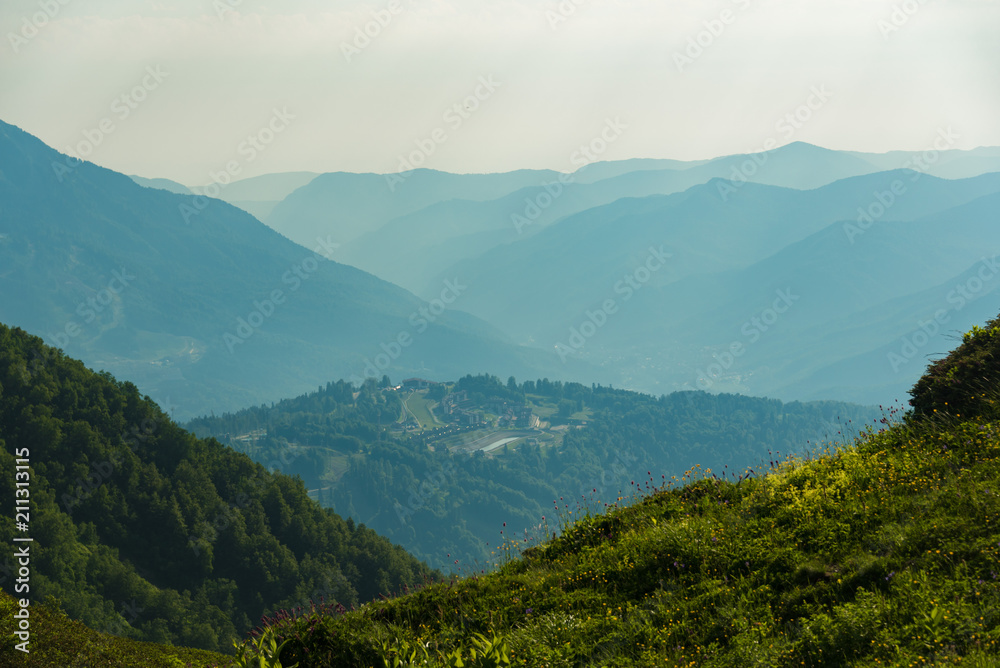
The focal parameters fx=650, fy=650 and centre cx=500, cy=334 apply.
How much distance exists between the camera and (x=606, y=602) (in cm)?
862

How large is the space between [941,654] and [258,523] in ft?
309

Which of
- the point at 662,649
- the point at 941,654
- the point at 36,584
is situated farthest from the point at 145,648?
the point at 36,584

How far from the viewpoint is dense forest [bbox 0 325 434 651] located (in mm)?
67812

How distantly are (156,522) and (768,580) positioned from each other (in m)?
92.0

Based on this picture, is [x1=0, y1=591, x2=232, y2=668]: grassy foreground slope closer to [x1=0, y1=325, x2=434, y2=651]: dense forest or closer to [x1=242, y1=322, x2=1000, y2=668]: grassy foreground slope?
[x1=242, y1=322, x2=1000, y2=668]: grassy foreground slope

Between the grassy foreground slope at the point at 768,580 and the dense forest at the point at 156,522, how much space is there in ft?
203

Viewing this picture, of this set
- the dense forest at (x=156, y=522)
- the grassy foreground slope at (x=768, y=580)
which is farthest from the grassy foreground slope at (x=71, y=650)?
the dense forest at (x=156, y=522)

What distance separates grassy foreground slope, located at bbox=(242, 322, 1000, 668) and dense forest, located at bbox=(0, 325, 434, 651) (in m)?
61.9

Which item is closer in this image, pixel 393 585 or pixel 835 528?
pixel 835 528

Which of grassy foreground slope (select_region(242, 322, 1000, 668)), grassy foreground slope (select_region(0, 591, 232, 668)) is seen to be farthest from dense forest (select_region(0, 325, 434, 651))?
grassy foreground slope (select_region(242, 322, 1000, 668))

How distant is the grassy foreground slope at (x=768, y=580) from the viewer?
21.7ft

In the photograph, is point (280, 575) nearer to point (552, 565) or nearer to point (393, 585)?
point (393, 585)

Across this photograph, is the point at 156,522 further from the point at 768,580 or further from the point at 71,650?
the point at 768,580

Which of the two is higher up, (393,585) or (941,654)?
(941,654)
